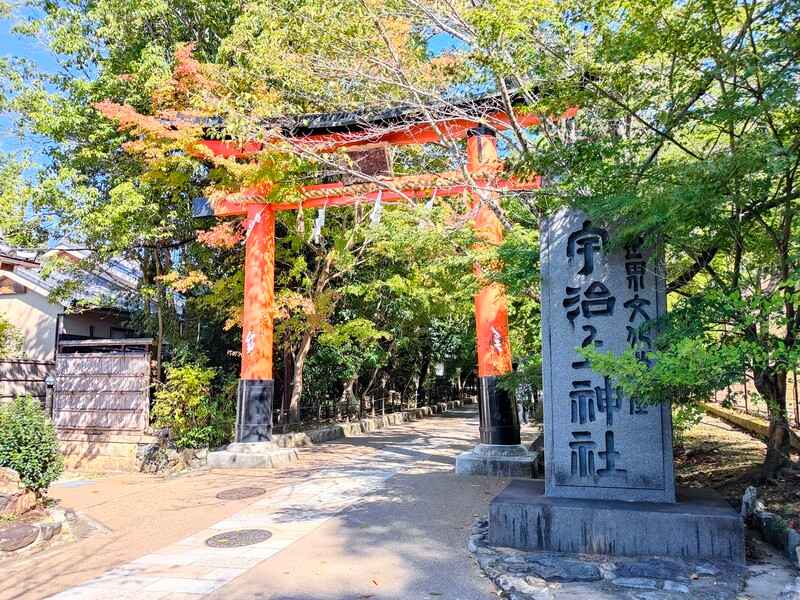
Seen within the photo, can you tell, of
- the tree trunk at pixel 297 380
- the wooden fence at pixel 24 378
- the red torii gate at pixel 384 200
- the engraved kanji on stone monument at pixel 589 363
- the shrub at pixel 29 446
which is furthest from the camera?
the tree trunk at pixel 297 380

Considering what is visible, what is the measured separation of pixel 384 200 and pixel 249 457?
19.6 ft

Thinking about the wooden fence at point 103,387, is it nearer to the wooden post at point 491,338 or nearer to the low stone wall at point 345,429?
the low stone wall at point 345,429

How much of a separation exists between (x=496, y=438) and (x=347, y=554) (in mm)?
5162

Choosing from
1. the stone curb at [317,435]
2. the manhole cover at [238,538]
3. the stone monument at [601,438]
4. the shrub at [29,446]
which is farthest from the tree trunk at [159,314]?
the stone monument at [601,438]

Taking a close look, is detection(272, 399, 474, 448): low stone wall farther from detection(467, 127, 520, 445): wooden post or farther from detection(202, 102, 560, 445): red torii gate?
detection(467, 127, 520, 445): wooden post

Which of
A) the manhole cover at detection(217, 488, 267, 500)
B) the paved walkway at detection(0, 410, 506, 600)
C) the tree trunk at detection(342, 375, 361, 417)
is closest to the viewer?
the paved walkway at detection(0, 410, 506, 600)

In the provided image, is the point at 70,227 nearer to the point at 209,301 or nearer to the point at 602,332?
the point at 209,301

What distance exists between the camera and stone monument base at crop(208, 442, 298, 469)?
11.7m

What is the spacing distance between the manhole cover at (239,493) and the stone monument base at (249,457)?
1.94 meters

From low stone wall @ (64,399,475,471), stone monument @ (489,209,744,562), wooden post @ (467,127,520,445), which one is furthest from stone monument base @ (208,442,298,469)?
stone monument @ (489,209,744,562)

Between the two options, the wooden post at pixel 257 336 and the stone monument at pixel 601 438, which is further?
the wooden post at pixel 257 336

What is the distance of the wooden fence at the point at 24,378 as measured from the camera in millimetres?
14078

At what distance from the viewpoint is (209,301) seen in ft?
46.3

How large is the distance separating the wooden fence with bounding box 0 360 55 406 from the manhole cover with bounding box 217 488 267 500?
24.8 feet
